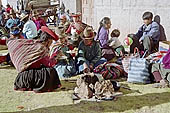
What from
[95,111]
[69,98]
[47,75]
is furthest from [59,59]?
[95,111]

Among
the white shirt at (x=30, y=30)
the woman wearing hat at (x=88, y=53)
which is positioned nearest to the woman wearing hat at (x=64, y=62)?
the woman wearing hat at (x=88, y=53)

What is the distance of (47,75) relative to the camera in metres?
5.26

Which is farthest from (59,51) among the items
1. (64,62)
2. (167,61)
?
(167,61)

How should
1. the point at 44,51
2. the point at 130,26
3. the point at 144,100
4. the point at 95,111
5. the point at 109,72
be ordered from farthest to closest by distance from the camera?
the point at 130,26, the point at 109,72, the point at 44,51, the point at 144,100, the point at 95,111

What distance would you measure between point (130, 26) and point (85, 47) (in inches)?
123

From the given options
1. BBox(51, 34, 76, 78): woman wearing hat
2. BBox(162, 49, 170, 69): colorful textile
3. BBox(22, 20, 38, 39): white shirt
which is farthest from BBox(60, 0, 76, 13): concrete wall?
BBox(162, 49, 170, 69): colorful textile

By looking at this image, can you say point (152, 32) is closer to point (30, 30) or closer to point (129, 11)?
point (129, 11)

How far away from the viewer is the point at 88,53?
20.4 feet

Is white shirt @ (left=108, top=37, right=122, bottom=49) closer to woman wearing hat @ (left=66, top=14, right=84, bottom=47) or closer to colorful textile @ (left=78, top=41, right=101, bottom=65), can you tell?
woman wearing hat @ (left=66, top=14, right=84, bottom=47)

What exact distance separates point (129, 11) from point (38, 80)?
464 centimetres

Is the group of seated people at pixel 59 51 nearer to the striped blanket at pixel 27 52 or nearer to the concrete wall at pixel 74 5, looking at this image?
the striped blanket at pixel 27 52

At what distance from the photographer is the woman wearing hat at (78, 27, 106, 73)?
608 cm

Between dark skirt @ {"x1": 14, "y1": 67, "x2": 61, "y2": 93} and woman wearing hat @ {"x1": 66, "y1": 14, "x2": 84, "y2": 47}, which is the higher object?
woman wearing hat @ {"x1": 66, "y1": 14, "x2": 84, "y2": 47}

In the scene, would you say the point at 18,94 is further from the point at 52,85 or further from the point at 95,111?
the point at 95,111
